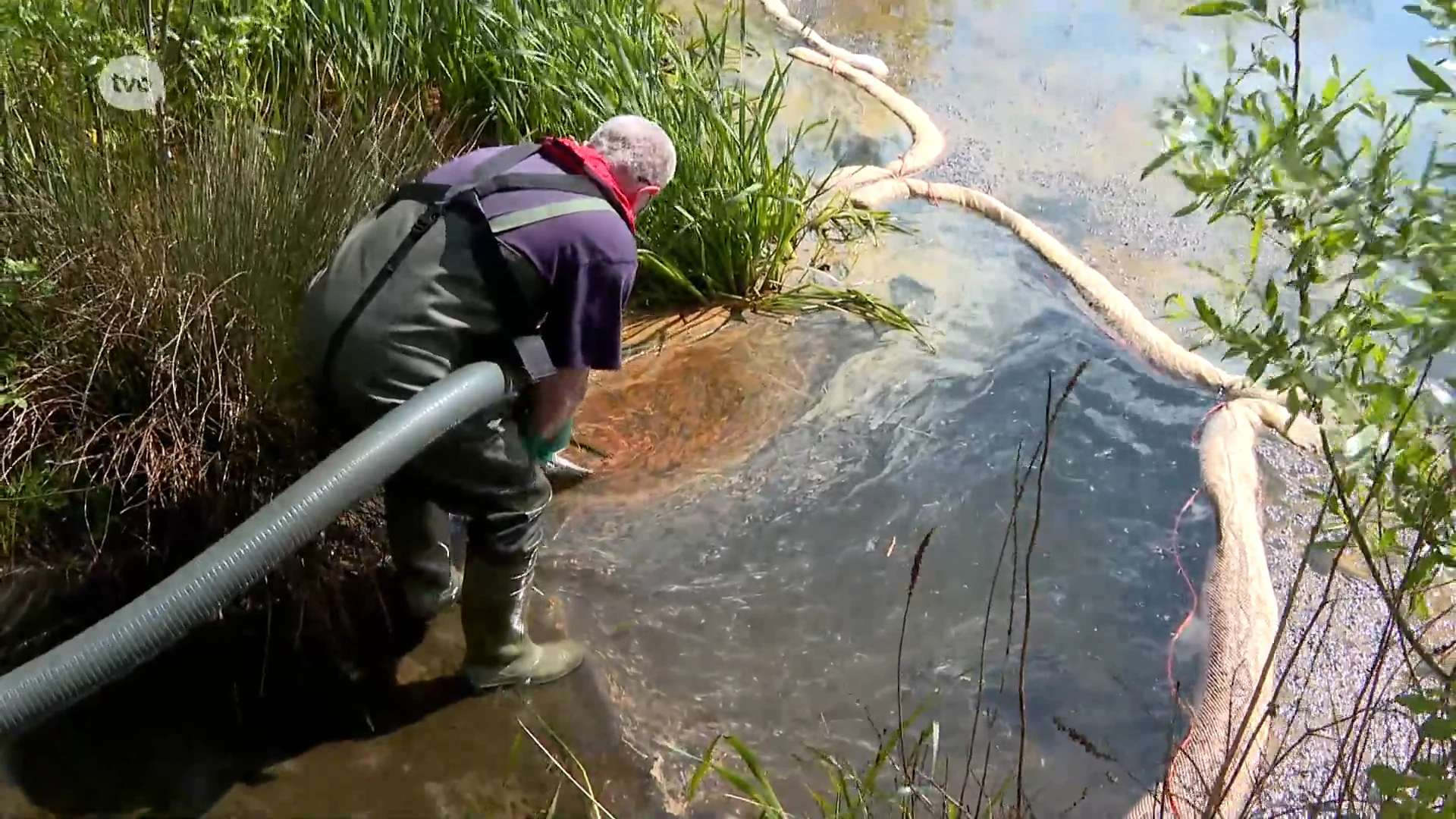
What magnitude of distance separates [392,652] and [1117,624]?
1953mm

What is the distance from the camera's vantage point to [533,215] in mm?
2326

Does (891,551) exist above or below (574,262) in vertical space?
below

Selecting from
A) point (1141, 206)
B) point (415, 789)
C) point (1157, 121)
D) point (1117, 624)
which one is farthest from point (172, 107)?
point (1141, 206)

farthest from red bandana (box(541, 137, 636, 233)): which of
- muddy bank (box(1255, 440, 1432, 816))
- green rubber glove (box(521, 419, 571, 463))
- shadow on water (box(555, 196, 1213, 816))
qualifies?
muddy bank (box(1255, 440, 1432, 816))

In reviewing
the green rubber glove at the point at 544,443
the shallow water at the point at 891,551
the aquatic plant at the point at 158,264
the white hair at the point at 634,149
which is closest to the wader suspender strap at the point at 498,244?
the white hair at the point at 634,149

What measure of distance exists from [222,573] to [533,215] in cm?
100

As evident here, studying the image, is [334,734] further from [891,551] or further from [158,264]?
[891,551]

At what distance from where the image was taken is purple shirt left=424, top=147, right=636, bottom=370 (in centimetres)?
233

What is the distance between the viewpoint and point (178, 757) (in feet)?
7.72

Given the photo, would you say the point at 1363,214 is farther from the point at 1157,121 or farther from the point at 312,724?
the point at 312,724

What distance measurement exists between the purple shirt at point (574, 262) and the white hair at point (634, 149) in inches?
6.0

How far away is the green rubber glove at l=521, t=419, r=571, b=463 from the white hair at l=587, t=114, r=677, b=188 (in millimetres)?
619

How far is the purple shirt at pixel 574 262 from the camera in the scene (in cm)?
233
